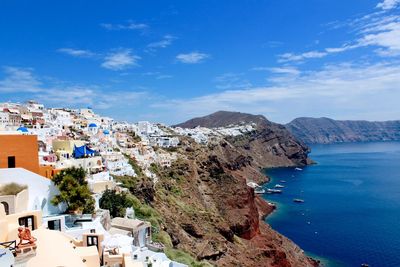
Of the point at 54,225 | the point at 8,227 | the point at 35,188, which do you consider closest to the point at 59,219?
the point at 54,225

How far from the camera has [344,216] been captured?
78.6 metres

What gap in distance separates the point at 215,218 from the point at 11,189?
35.2 meters

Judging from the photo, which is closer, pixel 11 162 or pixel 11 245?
pixel 11 245

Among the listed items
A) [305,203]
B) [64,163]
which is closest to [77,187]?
[64,163]

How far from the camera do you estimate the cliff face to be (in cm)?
4153

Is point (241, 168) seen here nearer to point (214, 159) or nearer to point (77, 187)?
point (214, 159)

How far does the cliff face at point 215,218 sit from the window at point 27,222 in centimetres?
2087

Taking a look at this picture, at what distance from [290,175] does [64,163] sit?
405 feet

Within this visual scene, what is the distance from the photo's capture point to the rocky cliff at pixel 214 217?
41.1 meters

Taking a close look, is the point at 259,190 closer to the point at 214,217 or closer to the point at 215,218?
the point at 214,217

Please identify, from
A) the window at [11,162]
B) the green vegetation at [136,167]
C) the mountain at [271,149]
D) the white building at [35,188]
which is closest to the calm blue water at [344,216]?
the green vegetation at [136,167]

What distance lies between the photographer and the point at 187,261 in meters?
29.0

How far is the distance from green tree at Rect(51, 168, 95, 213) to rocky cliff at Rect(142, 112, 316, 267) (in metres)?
11.3

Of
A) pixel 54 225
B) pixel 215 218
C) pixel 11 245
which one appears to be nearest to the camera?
pixel 11 245
